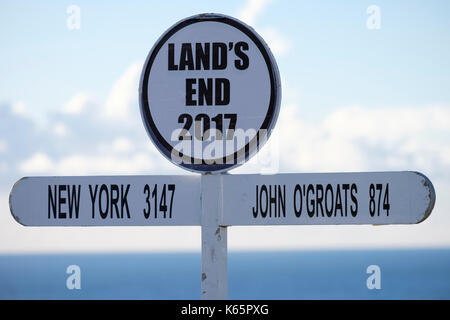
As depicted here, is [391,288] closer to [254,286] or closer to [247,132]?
[254,286]

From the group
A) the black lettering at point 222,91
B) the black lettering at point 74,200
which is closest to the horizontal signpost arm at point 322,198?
the black lettering at point 222,91

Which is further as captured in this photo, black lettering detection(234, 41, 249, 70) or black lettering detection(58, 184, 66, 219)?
black lettering detection(58, 184, 66, 219)

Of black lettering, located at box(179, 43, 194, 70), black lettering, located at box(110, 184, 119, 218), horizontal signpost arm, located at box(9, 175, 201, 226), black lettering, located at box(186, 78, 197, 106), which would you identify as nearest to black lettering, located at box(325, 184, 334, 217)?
horizontal signpost arm, located at box(9, 175, 201, 226)

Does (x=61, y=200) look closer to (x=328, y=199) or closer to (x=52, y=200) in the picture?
(x=52, y=200)

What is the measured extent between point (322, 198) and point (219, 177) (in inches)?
18.0

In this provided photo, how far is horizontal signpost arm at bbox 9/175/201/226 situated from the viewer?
3789mm

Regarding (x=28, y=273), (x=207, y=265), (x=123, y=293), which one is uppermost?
(x=207, y=265)

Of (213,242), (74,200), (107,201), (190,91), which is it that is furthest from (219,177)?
(74,200)

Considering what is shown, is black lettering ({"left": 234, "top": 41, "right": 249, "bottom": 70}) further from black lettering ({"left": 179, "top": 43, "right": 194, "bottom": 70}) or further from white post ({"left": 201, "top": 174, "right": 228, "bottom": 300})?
white post ({"left": 201, "top": 174, "right": 228, "bottom": 300})

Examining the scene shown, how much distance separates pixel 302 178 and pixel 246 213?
29 cm

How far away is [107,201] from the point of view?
12.7 ft
